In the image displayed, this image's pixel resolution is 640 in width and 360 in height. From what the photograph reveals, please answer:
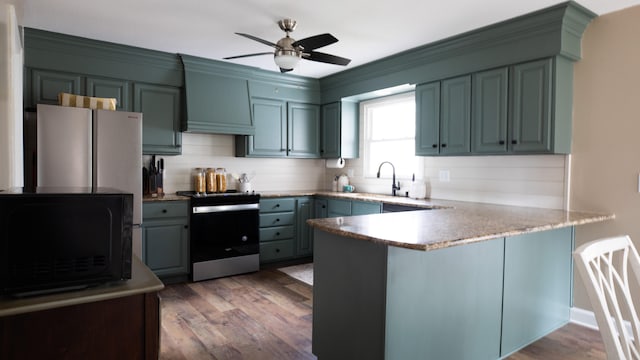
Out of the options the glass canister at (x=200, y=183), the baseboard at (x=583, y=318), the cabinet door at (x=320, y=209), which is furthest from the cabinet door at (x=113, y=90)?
the baseboard at (x=583, y=318)

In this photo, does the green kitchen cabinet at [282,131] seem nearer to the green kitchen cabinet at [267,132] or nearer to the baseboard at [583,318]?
the green kitchen cabinet at [267,132]

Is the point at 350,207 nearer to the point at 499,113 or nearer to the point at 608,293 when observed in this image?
the point at 499,113

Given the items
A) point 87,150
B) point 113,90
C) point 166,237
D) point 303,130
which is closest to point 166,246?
point 166,237

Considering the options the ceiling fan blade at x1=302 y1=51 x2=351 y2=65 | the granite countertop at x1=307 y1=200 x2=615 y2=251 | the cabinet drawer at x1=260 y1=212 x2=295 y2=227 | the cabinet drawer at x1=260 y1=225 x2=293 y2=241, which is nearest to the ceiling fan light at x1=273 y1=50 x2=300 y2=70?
the ceiling fan blade at x1=302 y1=51 x2=351 y2=65

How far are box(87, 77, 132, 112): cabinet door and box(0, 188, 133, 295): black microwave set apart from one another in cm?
309

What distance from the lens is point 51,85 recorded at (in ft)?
11.9

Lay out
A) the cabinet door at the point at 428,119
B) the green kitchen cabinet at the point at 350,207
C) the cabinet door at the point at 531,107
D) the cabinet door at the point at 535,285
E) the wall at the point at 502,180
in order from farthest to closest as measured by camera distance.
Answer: the green kitchen cabinet at the point at 350,207 → the cabinet door at the point at 428,119 → the wall at the point at 502,180 → the cabinet door at the point at 531,107 → the cabinet door at the point at 535,285

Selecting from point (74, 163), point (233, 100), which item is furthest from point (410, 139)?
point (74, 163)

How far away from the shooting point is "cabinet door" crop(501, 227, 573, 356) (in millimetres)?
2508

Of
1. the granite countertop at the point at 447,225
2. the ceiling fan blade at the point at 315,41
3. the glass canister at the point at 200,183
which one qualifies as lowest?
the granite countertop at the point at 447,225

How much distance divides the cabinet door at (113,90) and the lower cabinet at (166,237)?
103 cm

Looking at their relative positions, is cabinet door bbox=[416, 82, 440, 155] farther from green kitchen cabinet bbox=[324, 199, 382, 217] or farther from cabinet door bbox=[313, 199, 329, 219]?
cabinet door bbox=[313, 199, 329, 219]

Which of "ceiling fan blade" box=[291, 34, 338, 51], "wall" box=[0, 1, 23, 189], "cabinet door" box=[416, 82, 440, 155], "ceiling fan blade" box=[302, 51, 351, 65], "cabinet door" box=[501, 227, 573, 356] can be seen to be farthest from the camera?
"cabinet door" box=[416, 82, 440, 155]

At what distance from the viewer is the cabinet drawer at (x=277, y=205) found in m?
4.59
